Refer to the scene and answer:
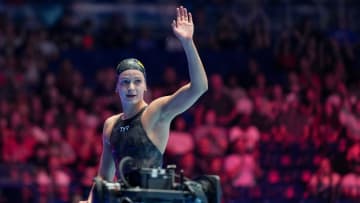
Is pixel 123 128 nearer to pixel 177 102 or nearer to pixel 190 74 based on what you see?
pixel 177 102

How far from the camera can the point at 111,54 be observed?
643 inches

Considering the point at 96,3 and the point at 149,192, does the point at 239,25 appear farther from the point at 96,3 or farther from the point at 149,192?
the point at 149,192

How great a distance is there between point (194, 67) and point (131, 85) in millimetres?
762

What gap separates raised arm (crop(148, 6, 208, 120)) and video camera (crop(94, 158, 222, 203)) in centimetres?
61

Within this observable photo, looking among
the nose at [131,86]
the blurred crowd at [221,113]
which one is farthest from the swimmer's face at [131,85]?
the blurred crowd at [221,113]

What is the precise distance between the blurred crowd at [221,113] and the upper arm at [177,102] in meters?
5.21

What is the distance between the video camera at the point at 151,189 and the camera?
606cm

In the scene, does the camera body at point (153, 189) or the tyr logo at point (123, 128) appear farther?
the tyr logo at point (123, 128)

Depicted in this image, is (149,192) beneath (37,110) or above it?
beneath

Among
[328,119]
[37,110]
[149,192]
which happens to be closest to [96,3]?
[37,110]

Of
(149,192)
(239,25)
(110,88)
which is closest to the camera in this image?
(149,192)

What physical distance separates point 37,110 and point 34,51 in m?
2.06

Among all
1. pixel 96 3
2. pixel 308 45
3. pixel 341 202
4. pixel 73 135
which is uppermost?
pixel 96 3

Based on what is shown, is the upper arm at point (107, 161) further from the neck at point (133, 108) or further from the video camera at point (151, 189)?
the video camera at point (151, 189)
